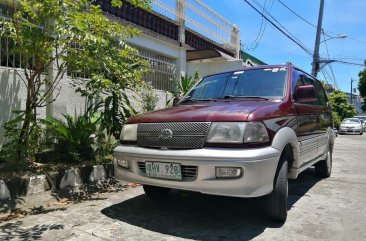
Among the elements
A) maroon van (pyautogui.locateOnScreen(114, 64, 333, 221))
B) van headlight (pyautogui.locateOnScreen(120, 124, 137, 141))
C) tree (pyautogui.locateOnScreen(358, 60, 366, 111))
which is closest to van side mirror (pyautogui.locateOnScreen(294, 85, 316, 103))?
maroon van (pyautogui.locateOnScreen(114, 64, 333, 221))

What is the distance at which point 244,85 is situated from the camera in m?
4.97

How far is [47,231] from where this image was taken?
3.87 meters

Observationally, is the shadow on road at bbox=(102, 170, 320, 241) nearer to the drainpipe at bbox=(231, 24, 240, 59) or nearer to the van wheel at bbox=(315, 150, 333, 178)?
the van wheel at bbox=(315, 150, 333, 178)

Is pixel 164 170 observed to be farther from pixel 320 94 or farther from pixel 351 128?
pixel 351 128

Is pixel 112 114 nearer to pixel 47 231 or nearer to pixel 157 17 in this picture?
pixel 47 231

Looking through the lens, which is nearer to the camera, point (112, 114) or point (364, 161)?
point (112, 114)

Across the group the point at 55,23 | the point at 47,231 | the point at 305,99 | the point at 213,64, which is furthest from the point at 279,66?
the point at 213,64

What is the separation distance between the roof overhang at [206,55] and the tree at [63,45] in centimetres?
646

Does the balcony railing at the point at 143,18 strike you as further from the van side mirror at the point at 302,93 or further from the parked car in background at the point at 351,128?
the parked car in background at the point at 351,128

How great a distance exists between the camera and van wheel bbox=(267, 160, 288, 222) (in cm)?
394

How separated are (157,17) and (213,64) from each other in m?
3.84

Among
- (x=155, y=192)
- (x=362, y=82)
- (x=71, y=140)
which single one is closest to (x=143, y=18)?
(x=71, y=140)

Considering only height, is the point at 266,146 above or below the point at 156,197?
above

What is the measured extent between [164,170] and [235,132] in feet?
2.72
